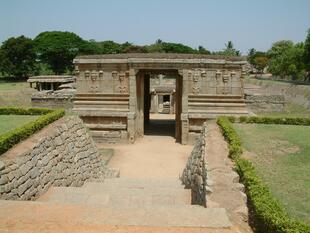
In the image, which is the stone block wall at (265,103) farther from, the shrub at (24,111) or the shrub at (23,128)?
the shrub at (24,111)

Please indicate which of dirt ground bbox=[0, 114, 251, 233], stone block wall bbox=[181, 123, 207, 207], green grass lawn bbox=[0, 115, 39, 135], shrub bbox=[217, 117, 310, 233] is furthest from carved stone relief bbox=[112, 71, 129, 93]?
shrub bbox=[217, 117, 310, 233]

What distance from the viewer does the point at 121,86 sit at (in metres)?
19.5

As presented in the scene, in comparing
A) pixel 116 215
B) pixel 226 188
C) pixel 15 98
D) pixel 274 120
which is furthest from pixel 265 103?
pixel 15 98

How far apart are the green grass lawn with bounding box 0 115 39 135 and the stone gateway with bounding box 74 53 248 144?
600 centimetres

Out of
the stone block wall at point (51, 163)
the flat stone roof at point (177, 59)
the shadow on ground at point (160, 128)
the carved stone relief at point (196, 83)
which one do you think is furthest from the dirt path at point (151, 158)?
the flat stone roof at point (177, 59)

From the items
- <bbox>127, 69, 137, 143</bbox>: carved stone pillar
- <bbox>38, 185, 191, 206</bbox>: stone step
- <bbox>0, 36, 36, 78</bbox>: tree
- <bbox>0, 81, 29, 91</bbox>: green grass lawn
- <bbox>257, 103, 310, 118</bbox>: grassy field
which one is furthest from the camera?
<bbox>0, 36, 36, 78</bbox>: tree

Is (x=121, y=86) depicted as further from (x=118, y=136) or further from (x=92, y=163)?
(x=92, y=163)

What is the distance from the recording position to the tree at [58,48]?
55500 millimetres

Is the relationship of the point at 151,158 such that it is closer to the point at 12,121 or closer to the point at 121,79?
the point at 121,79

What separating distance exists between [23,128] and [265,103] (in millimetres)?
17232

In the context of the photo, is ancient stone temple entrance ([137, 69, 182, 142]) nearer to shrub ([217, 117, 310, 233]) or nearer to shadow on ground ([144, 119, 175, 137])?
shadow on ground ([144, 119, 175, 137])

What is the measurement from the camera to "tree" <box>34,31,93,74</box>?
182 feet

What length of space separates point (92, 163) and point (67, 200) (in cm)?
487

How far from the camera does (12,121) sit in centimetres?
1277
